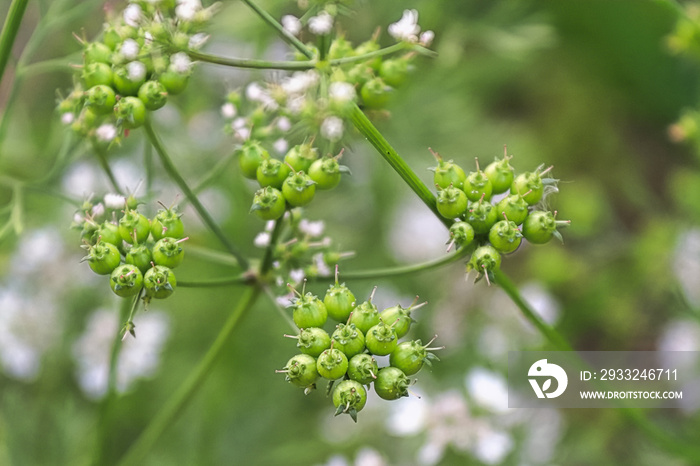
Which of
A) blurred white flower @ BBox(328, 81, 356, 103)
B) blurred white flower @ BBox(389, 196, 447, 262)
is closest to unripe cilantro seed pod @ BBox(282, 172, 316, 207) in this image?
blurred white flower @ BBox(328, 81, 356, 103)

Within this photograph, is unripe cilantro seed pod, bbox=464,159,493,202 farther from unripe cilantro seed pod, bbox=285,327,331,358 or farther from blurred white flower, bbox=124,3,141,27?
blurred white flower, bbox=124,3,141,27

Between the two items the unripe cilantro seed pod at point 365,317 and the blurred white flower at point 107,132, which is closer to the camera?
the unripe cilantro seed pod at point 365,317

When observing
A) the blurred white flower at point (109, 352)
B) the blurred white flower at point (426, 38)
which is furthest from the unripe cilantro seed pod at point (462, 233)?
the blurred white flower at point (109, 352)

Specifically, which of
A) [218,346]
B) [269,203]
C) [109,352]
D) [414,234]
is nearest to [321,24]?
[269,203]

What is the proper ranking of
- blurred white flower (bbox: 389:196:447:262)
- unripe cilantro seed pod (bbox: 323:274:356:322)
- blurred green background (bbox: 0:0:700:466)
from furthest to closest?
blurred white flower (bbox: 389:196:447:262)
blurred green background (bbox: 0:0:700:466)
unripe cilantro seed pod (bbox: 323:274:356:322)

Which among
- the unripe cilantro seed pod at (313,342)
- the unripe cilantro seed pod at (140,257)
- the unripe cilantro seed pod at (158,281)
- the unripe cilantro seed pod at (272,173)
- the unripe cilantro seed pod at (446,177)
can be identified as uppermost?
the unripe cilantro seed pod at (446,177)

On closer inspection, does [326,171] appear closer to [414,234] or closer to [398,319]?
[398,319]

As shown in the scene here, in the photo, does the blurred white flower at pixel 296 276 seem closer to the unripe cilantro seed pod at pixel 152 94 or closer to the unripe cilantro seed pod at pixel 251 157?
the unripe cilantro seed pod at pixel 251 157
